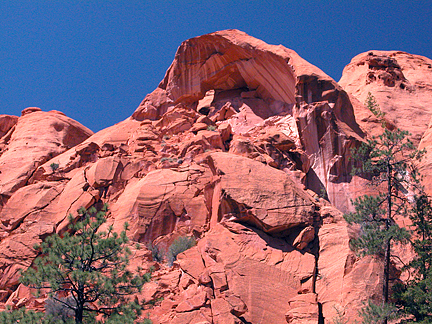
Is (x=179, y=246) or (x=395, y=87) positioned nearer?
(x=179, y=246)

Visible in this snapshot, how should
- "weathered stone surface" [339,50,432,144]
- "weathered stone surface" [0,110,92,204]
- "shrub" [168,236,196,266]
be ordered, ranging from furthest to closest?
"weathered stone surface" [339,50,432,144] → "weathered stone surface" [0,110,92,204] → "shrub" [168,236,196,266]

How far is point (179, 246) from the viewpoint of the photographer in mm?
22109

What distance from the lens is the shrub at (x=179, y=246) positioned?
22.0m

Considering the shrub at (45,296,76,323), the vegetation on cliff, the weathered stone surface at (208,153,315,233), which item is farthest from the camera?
the weathered stone surface at (208,153,315,233)

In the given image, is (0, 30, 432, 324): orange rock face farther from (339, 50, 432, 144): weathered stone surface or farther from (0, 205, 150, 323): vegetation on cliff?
(0, 205, 150, 323): vegetation on cliff

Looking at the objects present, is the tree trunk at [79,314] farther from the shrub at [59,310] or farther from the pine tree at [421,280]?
the pine tree at [421,280]

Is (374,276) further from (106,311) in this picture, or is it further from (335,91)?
(335,91)

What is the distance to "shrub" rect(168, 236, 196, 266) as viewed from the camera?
2198 cm

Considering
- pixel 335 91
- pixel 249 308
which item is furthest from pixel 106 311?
pixel 335 91

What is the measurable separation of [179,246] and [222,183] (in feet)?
9.80

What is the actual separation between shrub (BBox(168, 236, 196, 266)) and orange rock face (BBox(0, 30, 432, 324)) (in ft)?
1.51

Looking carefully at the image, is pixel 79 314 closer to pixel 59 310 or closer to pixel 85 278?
pixel 85 278

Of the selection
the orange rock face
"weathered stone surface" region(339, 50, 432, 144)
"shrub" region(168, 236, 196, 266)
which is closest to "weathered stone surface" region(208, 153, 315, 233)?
the orange rock face

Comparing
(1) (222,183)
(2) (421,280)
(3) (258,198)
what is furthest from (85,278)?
(2) (421,280)
